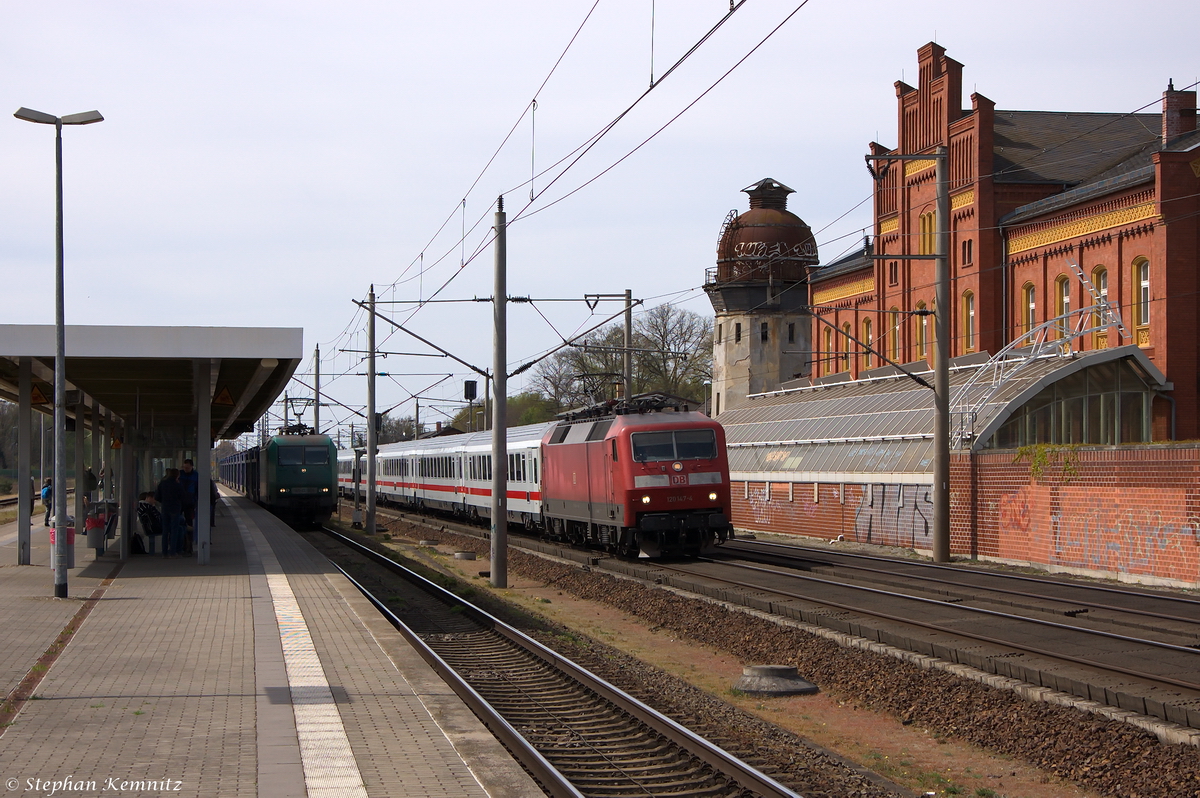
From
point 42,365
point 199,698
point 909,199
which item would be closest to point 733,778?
point 199,698

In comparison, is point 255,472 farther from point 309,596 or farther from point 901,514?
point 309,596

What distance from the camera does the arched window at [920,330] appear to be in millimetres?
42397

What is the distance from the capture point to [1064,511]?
21922 millimetres

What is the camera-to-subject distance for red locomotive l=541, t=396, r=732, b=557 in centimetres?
2231

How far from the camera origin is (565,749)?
27.6 ft

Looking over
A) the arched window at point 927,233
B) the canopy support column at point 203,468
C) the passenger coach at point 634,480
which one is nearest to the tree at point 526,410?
the arched window at point 927,233

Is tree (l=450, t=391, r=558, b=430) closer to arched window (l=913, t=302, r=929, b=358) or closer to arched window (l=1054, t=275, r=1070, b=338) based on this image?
arched window (l=913, t=302, r=929, b=358)

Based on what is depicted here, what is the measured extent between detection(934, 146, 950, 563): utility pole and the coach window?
12795 millimetres

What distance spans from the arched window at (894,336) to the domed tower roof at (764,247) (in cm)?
951

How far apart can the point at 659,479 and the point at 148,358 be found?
9435 millimetres

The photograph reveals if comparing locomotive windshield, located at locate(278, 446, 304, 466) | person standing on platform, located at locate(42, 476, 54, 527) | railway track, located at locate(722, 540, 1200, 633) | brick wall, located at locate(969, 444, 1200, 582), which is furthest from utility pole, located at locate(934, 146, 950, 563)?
locomotive windshield, located at locate(278, 446, 304, 466)

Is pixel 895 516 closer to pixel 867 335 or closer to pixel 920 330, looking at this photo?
pixel 920 330

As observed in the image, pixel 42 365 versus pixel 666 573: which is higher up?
pixel 42 365

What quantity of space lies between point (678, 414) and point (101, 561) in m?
11.5
